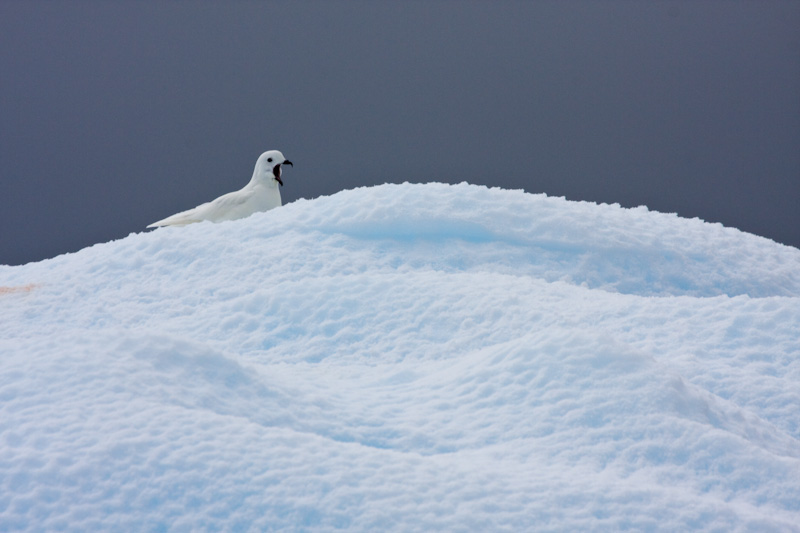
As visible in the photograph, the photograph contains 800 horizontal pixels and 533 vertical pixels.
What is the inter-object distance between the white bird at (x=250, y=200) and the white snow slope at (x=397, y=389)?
3.87ft

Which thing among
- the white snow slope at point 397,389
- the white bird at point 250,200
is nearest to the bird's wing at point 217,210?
the white bird at point 250,200

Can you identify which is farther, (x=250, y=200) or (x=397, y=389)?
(x=250, y=200)

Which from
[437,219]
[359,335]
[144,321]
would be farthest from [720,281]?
[144,321]

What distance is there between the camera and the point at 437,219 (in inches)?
85.4

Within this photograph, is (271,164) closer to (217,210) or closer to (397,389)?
(217,210)

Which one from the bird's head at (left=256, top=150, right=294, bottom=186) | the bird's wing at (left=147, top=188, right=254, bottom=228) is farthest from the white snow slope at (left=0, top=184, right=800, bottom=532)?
the bird's head at (left=256, top=150, right=294, bottom=186)

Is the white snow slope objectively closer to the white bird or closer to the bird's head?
the white bird

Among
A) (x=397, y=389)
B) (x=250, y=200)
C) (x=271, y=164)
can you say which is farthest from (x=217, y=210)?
(x=397, y=389)

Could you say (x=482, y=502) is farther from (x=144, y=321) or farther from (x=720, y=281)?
(x=720, y=281)

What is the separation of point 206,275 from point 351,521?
1.18m

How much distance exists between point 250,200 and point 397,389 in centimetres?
214

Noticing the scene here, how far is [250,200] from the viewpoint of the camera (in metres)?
3.39

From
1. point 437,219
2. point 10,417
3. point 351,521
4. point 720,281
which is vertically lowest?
point 351,521

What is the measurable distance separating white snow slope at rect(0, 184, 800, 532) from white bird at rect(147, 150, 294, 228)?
1.18 metres
